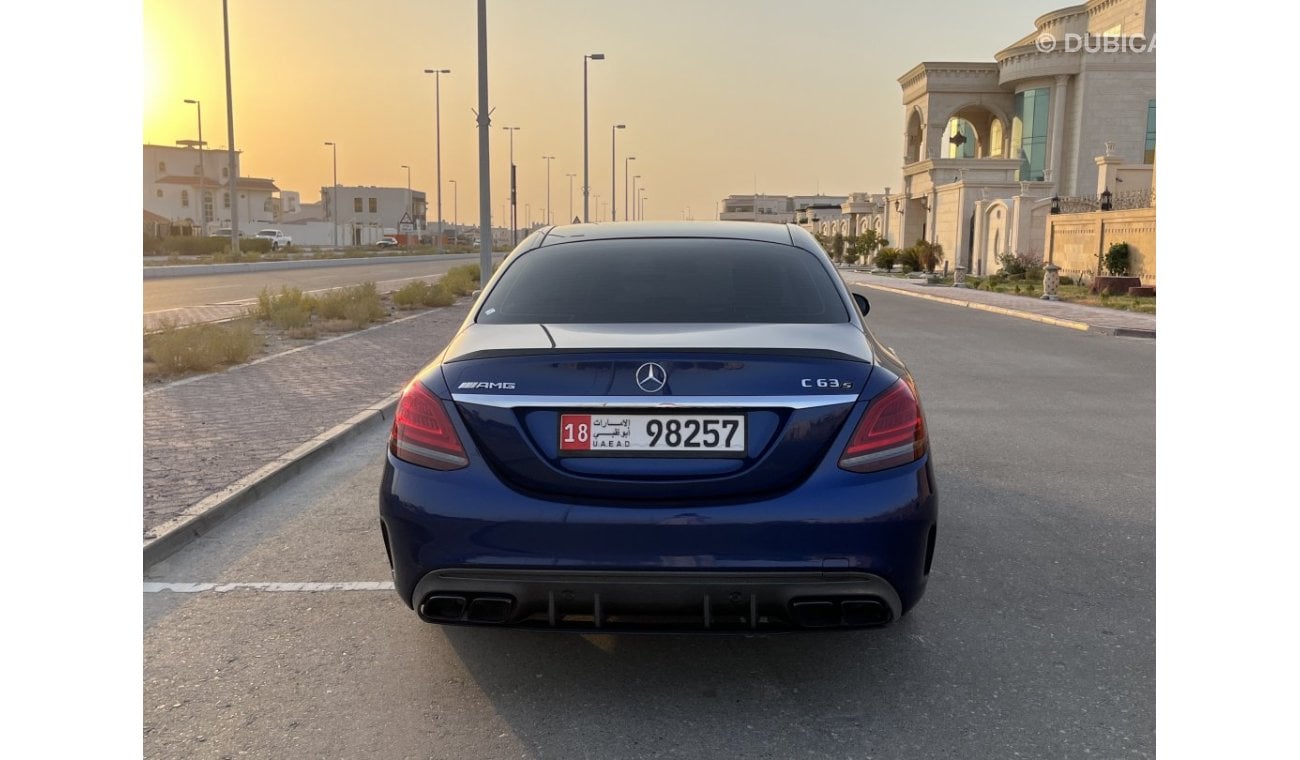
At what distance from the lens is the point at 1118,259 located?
1200 inches

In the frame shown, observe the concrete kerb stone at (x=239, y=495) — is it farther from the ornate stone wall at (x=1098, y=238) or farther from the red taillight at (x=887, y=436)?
the ornate stone wall at (x=1098, y=238)

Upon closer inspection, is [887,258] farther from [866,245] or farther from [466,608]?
[466,608]

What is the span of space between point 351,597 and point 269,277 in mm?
34734

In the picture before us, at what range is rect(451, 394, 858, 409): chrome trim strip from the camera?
296 centimetres

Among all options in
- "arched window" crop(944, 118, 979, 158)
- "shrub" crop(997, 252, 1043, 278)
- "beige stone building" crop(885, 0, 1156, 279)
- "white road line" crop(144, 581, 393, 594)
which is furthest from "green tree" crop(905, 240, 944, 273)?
"white road line" crop(144, 581, 393, 594)

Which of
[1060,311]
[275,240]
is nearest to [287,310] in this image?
[1060,311]

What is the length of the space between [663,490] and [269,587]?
230 centimetres

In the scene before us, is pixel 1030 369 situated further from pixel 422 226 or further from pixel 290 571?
pixel 422 226

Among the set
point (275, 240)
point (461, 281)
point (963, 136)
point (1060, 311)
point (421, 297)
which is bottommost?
point (1060, 311)

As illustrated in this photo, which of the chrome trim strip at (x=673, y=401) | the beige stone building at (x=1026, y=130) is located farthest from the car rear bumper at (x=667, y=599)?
the beige stone building at (x=1026, y=130)

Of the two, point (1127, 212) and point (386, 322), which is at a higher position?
point (1127, 212)

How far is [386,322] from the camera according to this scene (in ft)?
58.6

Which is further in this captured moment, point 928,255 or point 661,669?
point 928,255

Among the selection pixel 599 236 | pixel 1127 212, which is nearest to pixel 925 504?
pixel 599 236
